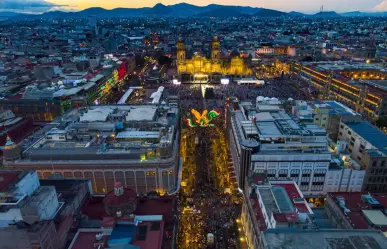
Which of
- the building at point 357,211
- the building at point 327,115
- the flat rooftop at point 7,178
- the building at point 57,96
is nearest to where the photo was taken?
the flat rooftop at point 7,178

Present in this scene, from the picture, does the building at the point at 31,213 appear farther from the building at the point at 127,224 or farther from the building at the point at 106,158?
the building at the point at 106,158

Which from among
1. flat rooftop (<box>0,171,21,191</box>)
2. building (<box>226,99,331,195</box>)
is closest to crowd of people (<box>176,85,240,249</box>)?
building (<box>226,99,331,195</box>)

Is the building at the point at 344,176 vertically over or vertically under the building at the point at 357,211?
under

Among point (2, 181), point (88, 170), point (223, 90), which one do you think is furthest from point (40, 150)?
point (223, 90)

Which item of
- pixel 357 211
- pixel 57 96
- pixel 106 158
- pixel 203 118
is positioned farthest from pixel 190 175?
pixel 57 96

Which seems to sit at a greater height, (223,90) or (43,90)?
(43,90)

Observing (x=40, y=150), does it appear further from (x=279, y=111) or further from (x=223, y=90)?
(x=223, y=90)

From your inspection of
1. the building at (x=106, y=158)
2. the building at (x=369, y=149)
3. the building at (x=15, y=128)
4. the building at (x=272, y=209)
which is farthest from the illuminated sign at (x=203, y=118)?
the building at (x=15, y=128)
